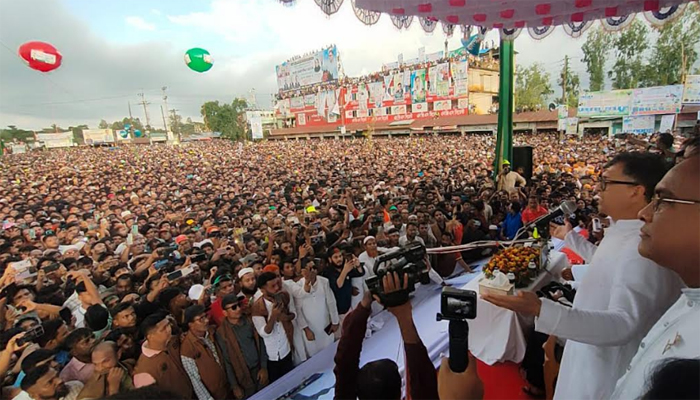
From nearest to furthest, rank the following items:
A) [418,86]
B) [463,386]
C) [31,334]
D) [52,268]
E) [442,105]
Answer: [463,386] < [31,334] < [52,268] < [418,86] < [442,105]

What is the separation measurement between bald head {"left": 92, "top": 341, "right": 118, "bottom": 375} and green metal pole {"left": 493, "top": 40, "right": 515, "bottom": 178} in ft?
21.7

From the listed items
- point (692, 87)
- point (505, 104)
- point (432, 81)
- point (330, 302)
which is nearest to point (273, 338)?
point (330, 302)

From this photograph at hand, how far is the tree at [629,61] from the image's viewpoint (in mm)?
13375

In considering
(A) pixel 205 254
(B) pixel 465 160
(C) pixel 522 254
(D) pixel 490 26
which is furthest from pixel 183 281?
(B) pixel 465 160

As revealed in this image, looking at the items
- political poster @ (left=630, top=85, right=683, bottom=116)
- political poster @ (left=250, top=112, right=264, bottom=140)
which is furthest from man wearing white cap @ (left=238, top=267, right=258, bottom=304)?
political poster @ (left=630, top=85, right=683, bottom=116)

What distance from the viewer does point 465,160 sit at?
11.3m

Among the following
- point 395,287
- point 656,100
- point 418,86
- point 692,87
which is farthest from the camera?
point 418,86

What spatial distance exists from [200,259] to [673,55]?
17284 millimetres

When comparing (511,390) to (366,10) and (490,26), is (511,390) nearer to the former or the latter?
(366,10)

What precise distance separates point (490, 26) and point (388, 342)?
3848mm

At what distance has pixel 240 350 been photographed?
8.09 ft

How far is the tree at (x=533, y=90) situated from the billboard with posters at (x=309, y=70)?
2187 cm

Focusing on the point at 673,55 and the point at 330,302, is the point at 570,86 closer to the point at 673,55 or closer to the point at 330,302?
the point at 673,55

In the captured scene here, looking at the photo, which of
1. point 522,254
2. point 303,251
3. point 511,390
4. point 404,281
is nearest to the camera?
point 404,281
